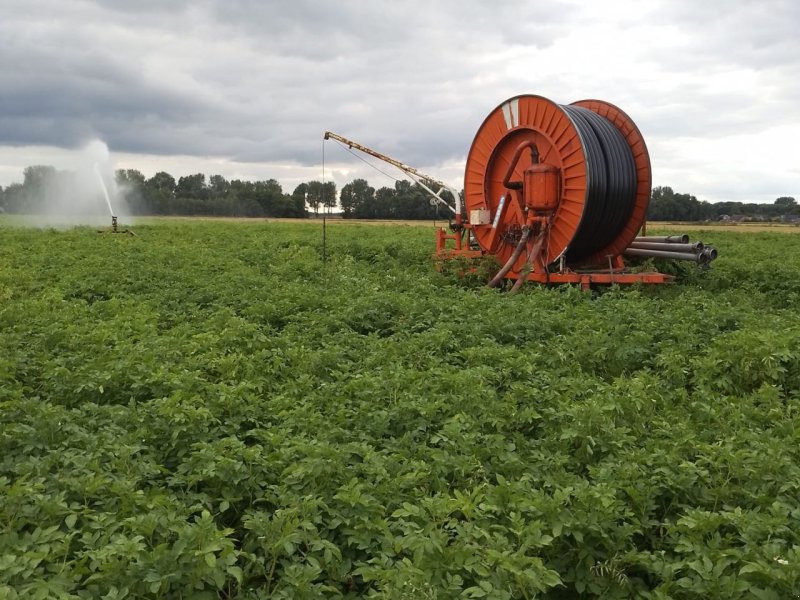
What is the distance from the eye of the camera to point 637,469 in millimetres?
4086

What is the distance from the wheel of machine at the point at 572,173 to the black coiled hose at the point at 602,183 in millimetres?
19

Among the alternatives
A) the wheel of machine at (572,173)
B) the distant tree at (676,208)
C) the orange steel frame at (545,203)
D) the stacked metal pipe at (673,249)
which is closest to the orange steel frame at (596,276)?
the orange steel frame at (545,203)

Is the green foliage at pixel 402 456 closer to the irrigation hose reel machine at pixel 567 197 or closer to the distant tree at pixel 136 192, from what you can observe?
the irrigation hose reel machine at pixel 567 197

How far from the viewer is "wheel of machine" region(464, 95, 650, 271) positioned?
11.7 metres

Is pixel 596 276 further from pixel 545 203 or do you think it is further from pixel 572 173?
pixel 572 173

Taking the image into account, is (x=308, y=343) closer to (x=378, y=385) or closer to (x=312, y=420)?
(x=378, y=385)

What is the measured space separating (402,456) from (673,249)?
1014 centimetres

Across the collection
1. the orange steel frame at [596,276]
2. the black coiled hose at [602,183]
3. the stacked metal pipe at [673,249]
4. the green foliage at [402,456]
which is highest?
the black coiled hose at [602,183]

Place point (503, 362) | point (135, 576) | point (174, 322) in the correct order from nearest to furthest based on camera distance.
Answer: point (135, 576) < point (503, 362) < point (174, 322)

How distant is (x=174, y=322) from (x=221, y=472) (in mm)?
5624

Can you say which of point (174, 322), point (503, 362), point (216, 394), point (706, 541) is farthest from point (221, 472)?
point (174, 322)

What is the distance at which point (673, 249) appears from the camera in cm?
1261

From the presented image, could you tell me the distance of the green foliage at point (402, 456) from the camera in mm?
3189

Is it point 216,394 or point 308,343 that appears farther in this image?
point 308,343
